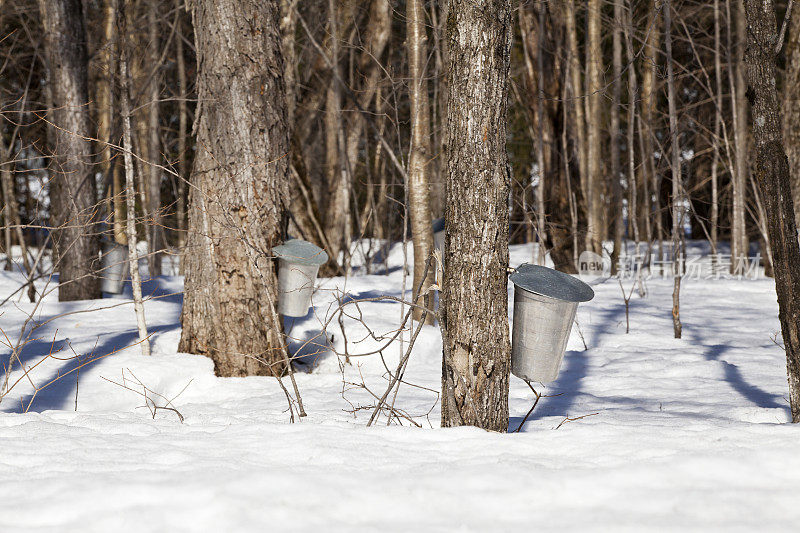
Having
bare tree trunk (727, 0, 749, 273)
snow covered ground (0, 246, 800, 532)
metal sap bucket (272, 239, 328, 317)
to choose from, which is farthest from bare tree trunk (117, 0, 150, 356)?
bare tree trunk (727, 0, 749, 273)

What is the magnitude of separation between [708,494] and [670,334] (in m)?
5.42

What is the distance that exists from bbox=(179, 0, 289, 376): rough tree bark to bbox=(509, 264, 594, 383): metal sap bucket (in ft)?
7.90

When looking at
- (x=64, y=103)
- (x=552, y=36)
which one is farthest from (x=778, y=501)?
(x=552, y=36)

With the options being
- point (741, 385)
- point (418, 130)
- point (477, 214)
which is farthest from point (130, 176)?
point (741, 385)

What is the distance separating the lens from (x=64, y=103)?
326 inches

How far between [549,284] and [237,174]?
2848 millimetres

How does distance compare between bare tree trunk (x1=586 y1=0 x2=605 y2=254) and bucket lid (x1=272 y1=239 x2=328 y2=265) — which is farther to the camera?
bare tree trunk (x1=586 y1=0 x2=605 y2=254)

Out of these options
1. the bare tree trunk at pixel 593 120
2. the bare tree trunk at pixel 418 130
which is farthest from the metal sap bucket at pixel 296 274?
the bare tree trunk at pixel 593 120

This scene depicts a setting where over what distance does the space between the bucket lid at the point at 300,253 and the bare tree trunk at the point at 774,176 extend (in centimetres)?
300

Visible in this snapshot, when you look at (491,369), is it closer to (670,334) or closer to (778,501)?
(778,501)

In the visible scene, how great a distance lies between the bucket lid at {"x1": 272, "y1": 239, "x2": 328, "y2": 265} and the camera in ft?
17.5

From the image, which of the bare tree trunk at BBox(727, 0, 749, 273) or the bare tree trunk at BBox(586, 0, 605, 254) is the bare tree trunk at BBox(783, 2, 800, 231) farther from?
the bare tree trunk at BBox(586, 0, 605, 254)

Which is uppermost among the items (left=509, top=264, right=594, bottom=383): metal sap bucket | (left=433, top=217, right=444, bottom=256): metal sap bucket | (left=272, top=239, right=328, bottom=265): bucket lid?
(left=433, top=217, right=444, bottom=256): metal sap bucket

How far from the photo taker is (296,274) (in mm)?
5480
